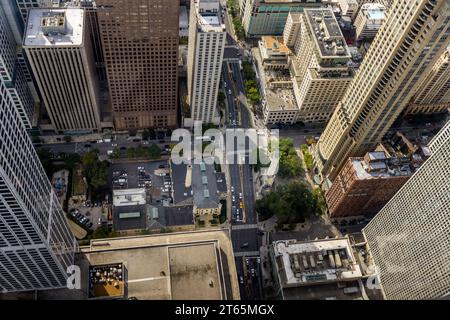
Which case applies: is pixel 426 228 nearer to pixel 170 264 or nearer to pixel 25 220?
pixel 170 264

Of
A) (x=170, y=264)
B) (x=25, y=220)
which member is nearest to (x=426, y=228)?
(x=170, y=264)

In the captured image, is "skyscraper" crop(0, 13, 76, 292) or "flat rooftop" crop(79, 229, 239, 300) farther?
"flat rooftop" crop(79, 229, 239, 300)

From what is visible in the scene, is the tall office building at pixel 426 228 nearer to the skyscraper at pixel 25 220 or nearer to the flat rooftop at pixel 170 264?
the flat rooftop at pixel 170 264

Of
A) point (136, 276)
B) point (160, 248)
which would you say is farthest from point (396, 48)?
point (136, 276)

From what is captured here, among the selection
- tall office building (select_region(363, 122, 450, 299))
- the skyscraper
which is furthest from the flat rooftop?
tall office building (select_region(363, 122, 450, 299))

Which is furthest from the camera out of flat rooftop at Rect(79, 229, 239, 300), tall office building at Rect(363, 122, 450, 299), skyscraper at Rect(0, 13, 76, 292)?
flat rooftop at Rect(79, 229, 239, 300)

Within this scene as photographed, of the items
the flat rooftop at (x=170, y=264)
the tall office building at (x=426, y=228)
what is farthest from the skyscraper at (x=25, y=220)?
the tall office building at (x=426, y=228)

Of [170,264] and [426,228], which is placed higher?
[170,264]

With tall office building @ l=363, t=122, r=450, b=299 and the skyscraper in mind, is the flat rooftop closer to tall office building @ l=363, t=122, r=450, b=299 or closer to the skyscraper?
the skyscraper
